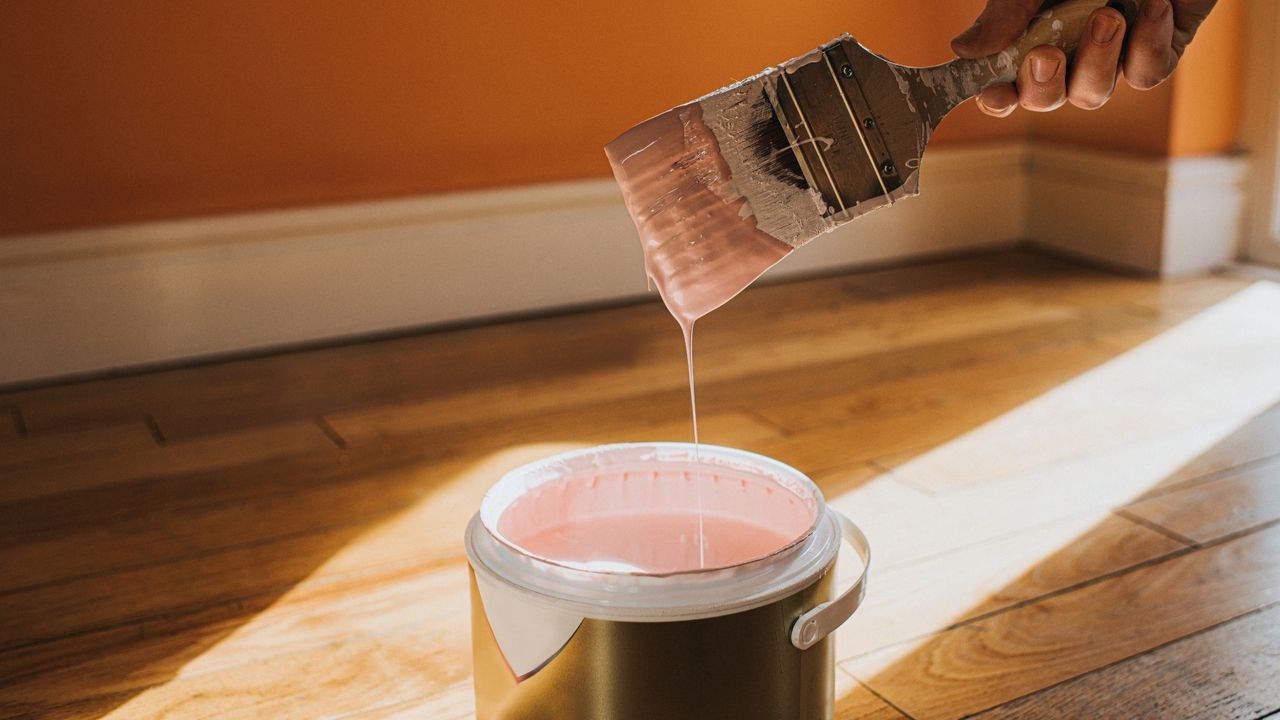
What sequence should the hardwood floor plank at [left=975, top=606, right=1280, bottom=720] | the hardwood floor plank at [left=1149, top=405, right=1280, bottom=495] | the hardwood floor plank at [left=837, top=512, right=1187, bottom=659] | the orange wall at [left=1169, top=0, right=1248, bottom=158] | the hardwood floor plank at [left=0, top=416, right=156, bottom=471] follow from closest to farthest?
the hardwood floor plank at [left=975, top=606, right=1280, bottom=720]
the hardwood floor plank at [left=837, top=512, right=1187, bottom=659]
the hardwood floor plank at [left=1149, top=405, right=1280, bottom=495]
the hardwood floor plank at [left=0, top=416, right=156, bottom=471]
the orange wall at [left=1169, top=0, right=1248, bottom=158]

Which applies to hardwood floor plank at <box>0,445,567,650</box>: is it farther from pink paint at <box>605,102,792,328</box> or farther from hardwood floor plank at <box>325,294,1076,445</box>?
pink paint at <box>605,102,792,328</box>

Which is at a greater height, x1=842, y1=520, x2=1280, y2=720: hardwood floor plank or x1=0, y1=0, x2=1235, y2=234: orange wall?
x1=0, y1=0, x2=1235, y2=234: orange wall

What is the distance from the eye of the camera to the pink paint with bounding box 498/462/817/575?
913 millimetres

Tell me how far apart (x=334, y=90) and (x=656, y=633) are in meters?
1.43

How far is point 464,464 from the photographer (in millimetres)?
1491

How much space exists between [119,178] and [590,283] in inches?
31.4

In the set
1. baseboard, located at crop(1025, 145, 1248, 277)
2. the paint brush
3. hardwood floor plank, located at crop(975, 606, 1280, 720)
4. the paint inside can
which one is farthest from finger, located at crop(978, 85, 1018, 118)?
baseboard, located at crop(1025, 145, 1248, 277)

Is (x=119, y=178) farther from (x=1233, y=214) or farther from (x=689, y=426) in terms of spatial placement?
(x=1233, y=214)

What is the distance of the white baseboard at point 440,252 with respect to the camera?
1.83m

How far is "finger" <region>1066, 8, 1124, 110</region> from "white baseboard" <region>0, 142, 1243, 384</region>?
1259 millimetres

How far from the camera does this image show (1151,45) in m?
0.99

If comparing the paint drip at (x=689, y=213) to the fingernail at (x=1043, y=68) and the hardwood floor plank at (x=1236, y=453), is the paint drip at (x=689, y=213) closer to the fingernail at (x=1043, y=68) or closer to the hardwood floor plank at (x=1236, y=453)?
the fingernail at (x=1043, y=68)

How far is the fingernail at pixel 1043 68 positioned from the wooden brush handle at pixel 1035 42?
0.01 m

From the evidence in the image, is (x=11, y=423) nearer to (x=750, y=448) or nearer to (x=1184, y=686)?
(x=750, y=448)
